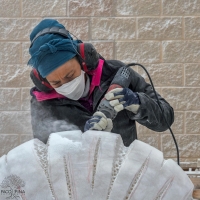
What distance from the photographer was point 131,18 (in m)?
3.73

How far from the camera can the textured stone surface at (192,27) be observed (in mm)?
3725

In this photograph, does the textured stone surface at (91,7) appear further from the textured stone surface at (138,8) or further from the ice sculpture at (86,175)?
the ice sculpture at (86,175)

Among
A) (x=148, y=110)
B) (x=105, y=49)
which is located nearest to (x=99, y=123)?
(x=148, y=110)

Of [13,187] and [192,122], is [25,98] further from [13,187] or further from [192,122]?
[13,187]

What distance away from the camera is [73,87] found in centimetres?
190

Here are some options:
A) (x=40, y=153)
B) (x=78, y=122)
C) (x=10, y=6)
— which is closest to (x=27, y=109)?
(x=10, y=6)

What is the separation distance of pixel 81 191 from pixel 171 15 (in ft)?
9.09

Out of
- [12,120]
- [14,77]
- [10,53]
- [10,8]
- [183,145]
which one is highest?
[10,8]

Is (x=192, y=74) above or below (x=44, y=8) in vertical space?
below

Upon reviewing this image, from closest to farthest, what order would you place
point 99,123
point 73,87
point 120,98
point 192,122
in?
point 99,123 → point 120,98 → point 73,87 → point 192,122

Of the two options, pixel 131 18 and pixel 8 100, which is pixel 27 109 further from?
pixel 131 18

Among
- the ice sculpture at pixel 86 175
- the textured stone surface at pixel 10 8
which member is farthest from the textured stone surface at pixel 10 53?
the ice sculpture at pixel 86 175

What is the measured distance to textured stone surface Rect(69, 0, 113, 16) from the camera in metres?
3.70

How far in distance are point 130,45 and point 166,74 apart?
363 millimetres
